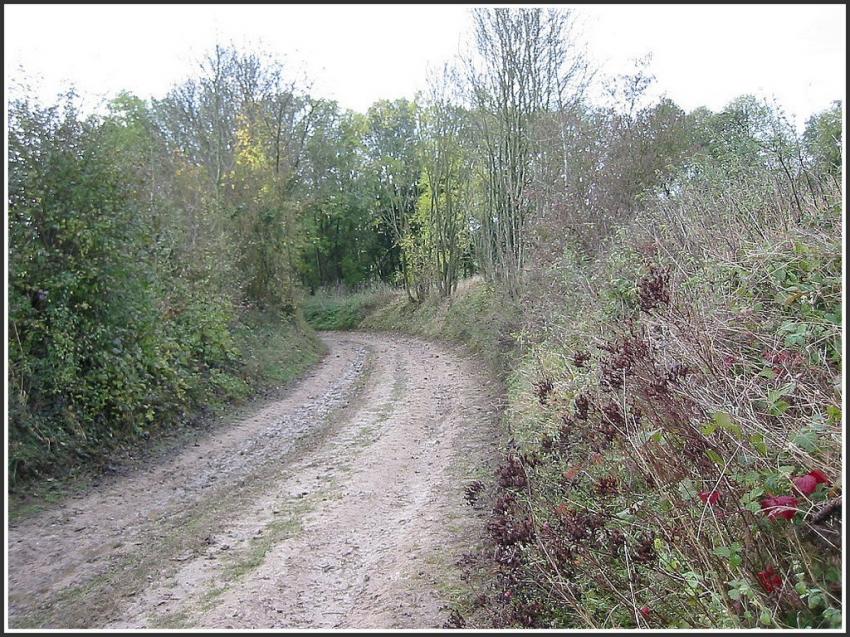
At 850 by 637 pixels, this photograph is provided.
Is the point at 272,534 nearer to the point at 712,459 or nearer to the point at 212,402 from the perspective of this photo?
the point at 712,459

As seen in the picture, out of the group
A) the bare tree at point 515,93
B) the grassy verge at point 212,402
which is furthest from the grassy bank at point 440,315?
the grassy verge at point 212,402

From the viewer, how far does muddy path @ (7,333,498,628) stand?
4359mm

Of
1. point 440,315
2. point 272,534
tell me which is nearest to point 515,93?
point 440,315

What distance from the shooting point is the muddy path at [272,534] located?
14.3 feet

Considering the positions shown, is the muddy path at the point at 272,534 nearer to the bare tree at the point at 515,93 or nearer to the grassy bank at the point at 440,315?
the grassy bank at the point at 440,315

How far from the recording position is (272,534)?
580 cm

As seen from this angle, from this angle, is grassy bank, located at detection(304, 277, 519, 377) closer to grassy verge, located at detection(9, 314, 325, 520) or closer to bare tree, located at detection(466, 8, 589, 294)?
bare tree, located at detection(466, 8, 589, 294)

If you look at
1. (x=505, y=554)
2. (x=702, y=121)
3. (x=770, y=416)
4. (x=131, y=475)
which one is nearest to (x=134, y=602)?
(x=505, y=554)

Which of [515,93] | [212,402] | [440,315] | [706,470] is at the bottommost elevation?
[212,402]

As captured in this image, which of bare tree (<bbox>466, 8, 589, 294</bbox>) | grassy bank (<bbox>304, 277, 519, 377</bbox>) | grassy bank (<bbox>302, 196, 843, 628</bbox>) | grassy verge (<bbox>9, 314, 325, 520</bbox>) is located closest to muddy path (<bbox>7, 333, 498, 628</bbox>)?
grassy verge (<bbox>9, 314, 325, 520</bbox>)

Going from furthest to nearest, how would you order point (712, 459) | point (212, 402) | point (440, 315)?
point (440, 315)
point (212, 402)
point (712, 459)

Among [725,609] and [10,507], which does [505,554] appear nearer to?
[725,609]

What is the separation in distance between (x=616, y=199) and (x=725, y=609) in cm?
1029

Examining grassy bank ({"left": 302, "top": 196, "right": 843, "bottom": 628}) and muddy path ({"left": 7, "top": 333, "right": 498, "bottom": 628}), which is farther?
muddy path ({"left": 7, "top": 333, "right": 498, "bottom": 628})
